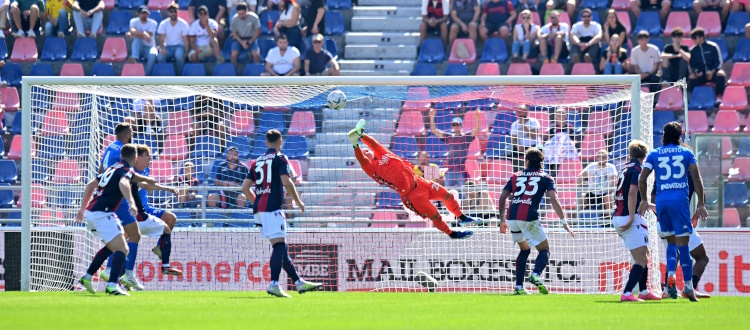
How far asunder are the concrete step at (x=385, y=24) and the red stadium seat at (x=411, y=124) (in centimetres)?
620

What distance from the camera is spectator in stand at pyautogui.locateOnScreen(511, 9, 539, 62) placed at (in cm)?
2230

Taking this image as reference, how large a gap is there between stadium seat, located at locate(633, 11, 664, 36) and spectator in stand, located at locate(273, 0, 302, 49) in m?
6.82

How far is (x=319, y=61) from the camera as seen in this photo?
71.3ft

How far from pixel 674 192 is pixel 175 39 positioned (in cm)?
1339

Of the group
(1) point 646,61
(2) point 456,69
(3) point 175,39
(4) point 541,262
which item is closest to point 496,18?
(2) point 456,69

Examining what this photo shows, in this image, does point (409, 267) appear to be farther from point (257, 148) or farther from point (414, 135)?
point (257, 148)

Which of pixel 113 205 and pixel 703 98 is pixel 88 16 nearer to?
pixel 113 205

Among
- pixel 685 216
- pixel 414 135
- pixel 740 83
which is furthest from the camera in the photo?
pixel 740 83

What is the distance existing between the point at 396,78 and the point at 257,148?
3.72m

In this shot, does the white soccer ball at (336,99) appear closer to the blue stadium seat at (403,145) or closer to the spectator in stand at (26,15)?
the blue stadium seat at (403,145)

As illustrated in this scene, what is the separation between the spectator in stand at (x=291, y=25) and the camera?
22.9 metres

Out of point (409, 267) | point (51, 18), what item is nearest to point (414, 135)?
point (409, 267)

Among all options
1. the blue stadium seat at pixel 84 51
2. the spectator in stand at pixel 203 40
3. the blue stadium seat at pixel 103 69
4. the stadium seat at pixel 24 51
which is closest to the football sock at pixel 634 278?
the spectator in stand at pixel 203 40

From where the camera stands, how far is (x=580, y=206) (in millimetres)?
17391
